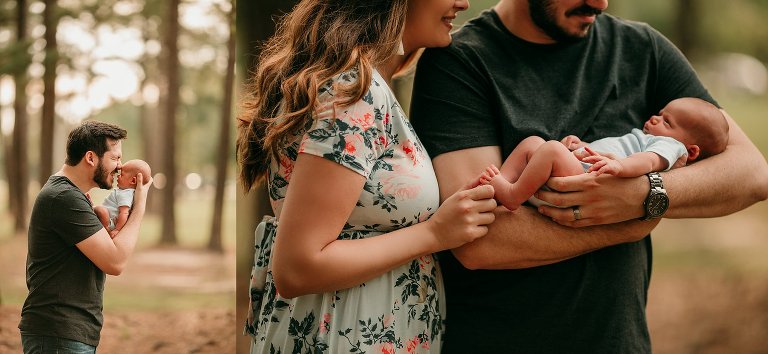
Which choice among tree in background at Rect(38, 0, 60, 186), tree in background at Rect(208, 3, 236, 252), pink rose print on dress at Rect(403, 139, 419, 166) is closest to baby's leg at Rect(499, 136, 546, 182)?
pink rose print on dress at Rect(403, 139, 419, 166)

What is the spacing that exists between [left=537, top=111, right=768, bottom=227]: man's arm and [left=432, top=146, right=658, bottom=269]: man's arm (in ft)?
0.11

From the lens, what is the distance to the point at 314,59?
65.5 inches

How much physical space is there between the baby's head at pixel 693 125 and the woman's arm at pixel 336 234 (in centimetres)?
56

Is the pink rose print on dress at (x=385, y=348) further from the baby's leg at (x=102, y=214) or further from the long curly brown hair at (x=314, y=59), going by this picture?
the baby's leg at (x=102, y=214)

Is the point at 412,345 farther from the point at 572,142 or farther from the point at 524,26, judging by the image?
the point at 524,26

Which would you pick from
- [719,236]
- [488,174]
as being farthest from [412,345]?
[719,236]

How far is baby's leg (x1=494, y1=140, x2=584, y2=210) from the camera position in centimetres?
176

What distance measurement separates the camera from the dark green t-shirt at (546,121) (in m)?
1.84

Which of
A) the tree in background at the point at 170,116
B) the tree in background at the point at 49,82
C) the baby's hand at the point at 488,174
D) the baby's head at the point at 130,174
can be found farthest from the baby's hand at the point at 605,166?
the tree in background at the point at 170,116

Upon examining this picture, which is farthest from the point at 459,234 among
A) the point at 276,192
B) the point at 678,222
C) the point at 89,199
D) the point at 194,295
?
the point at 678,222

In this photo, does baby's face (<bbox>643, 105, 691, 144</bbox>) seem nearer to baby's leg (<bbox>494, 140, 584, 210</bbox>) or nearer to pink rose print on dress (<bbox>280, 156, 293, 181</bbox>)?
baby's leg (<bbox>494, 140, 584, 210</bbox>)

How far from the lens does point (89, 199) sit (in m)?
1.62

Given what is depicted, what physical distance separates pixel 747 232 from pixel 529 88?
648 cm

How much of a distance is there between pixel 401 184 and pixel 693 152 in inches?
33.4
